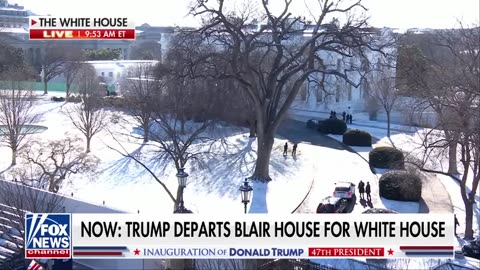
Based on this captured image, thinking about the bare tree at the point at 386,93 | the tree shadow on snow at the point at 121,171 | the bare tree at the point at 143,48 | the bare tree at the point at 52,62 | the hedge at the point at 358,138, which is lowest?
the tree shadow on snow at the point at 121,171

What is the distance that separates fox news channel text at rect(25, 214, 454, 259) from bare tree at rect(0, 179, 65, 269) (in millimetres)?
3797

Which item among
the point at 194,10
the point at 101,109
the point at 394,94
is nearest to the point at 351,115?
the point at 394,94

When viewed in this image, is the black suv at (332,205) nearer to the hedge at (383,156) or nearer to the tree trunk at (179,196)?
the tree trunk at (179,196)

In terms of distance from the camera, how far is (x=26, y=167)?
2102cm

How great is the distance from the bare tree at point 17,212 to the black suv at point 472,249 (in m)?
9.15

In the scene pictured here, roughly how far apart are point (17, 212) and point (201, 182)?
28.1 feet

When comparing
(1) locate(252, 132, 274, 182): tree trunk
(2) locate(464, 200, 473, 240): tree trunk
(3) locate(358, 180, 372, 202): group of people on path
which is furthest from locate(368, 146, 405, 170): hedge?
(2) locate(464, 200, 473, 240): tree trunk

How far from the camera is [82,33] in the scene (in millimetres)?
10867

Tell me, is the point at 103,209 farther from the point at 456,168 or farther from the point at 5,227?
the point at 456,168

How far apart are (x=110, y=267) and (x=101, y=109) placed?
18413 millimetres

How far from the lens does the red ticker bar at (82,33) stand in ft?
35.7

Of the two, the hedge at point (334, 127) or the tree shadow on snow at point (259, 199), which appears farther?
the hedge at point (334, 127)

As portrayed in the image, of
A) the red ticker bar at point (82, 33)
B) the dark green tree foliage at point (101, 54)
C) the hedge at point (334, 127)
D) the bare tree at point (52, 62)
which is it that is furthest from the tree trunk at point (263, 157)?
the dark green tree foliage at point (101, 54)

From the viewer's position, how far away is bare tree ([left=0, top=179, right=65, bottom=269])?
456 inches
